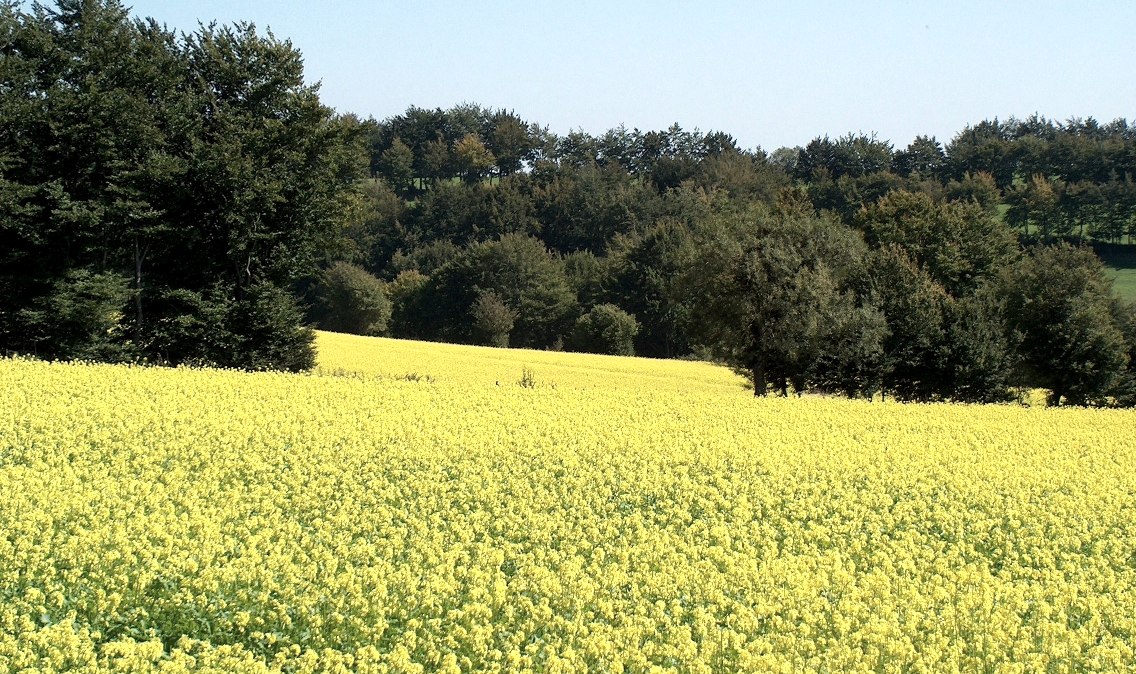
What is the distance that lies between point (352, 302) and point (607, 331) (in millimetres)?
26283

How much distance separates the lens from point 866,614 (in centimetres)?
905

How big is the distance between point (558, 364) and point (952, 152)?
97.2 metres

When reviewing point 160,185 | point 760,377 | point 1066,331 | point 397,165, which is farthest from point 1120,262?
point 160,185

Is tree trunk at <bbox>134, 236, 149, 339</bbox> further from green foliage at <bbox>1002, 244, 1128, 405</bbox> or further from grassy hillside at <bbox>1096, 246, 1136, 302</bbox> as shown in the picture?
grassy hillside at <bbox>1096, 246, 1136, 302</bbox>

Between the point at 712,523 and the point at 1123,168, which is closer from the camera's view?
the point at 712,523

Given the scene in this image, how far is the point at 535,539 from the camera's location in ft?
36.8

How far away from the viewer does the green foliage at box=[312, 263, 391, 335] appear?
8950 cm

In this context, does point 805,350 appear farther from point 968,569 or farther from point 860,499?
point 968,569

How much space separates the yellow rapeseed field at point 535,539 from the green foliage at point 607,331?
56998 millimetres

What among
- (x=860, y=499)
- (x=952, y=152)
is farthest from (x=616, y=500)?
(x=952, y=152)

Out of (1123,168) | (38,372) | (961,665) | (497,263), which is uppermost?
(1123,168)

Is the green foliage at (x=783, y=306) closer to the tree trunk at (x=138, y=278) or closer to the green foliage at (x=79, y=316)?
the tree trunk at (x=138, y=278)

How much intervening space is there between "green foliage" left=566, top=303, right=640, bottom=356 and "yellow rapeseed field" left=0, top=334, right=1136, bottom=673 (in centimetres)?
5700

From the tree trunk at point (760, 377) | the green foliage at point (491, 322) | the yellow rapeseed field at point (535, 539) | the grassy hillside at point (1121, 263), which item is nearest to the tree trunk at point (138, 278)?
the yellow rapeseed field at point (535, 539)
